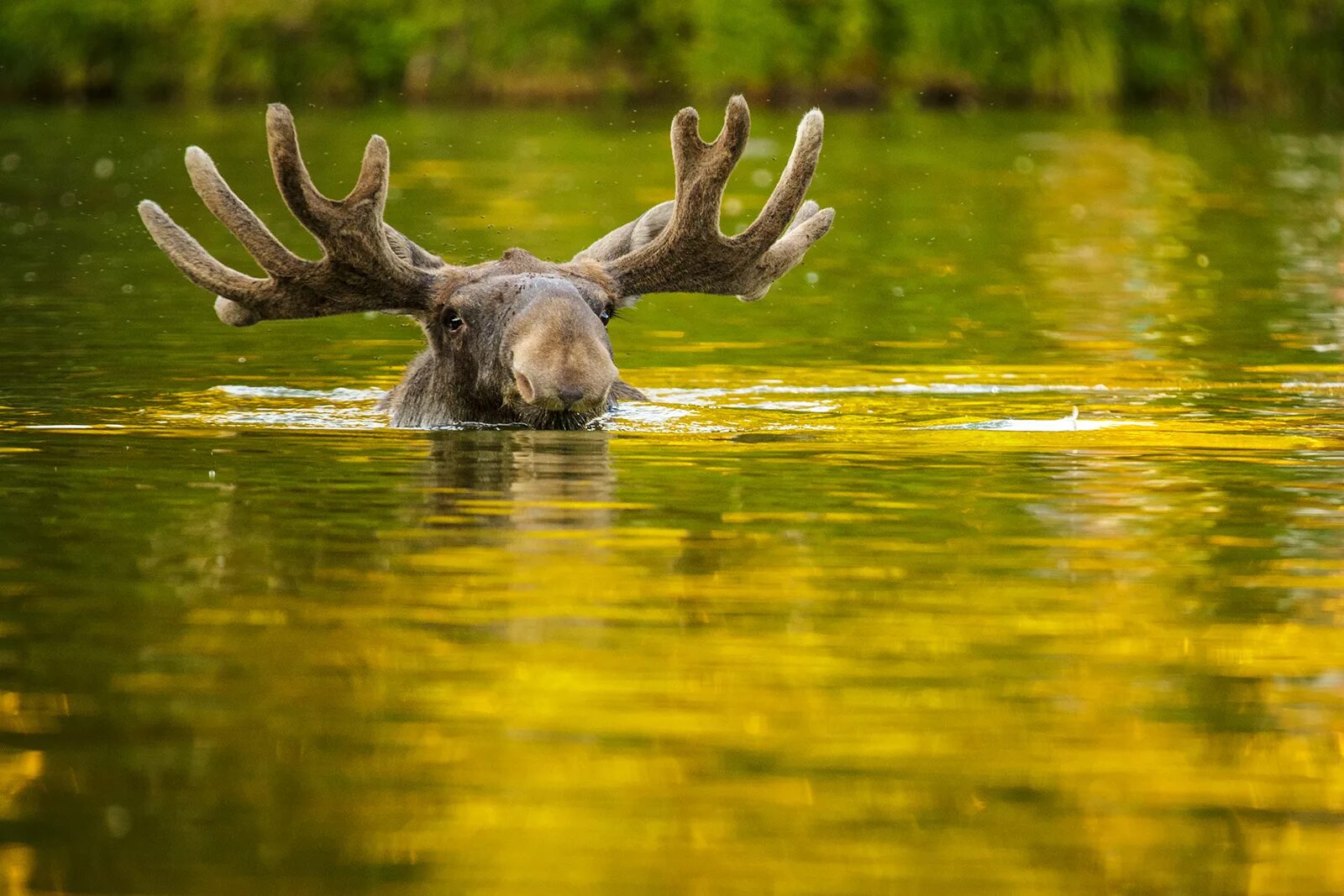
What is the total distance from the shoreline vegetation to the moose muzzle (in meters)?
47.1

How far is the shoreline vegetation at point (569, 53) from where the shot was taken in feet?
190

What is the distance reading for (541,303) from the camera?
11.5 meters

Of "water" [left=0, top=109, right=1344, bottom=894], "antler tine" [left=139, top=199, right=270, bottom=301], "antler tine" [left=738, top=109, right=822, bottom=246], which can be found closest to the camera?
"water" [left=0, top=109, right=1344, bottom=894]

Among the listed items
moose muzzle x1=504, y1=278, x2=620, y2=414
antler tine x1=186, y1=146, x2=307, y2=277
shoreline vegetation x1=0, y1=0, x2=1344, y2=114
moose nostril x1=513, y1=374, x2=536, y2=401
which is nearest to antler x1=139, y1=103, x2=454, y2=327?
antler tine x1=186, y1=146, x2=307, y2=277

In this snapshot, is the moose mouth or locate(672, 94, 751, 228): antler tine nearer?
the moose mouth

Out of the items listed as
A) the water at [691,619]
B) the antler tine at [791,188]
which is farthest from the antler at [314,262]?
Answer: the antler tine at [791,188]

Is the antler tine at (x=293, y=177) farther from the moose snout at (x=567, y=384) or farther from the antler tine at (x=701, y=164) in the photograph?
the antler tine at (x=701, y=164)

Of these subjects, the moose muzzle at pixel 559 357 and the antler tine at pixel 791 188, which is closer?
the moose muzzle at pixel 559 357

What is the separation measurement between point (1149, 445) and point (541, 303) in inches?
114

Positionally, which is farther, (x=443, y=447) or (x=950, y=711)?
(x=443, y=447)

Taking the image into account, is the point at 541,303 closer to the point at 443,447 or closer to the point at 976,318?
the point at 443,447

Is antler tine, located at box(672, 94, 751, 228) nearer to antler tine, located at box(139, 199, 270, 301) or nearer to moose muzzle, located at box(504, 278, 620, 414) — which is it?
moose muzzle, located at box(504, 278, 620, 414)

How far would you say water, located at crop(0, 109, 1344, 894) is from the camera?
571 centimetres

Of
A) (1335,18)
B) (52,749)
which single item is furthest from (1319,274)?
(1335,18)
